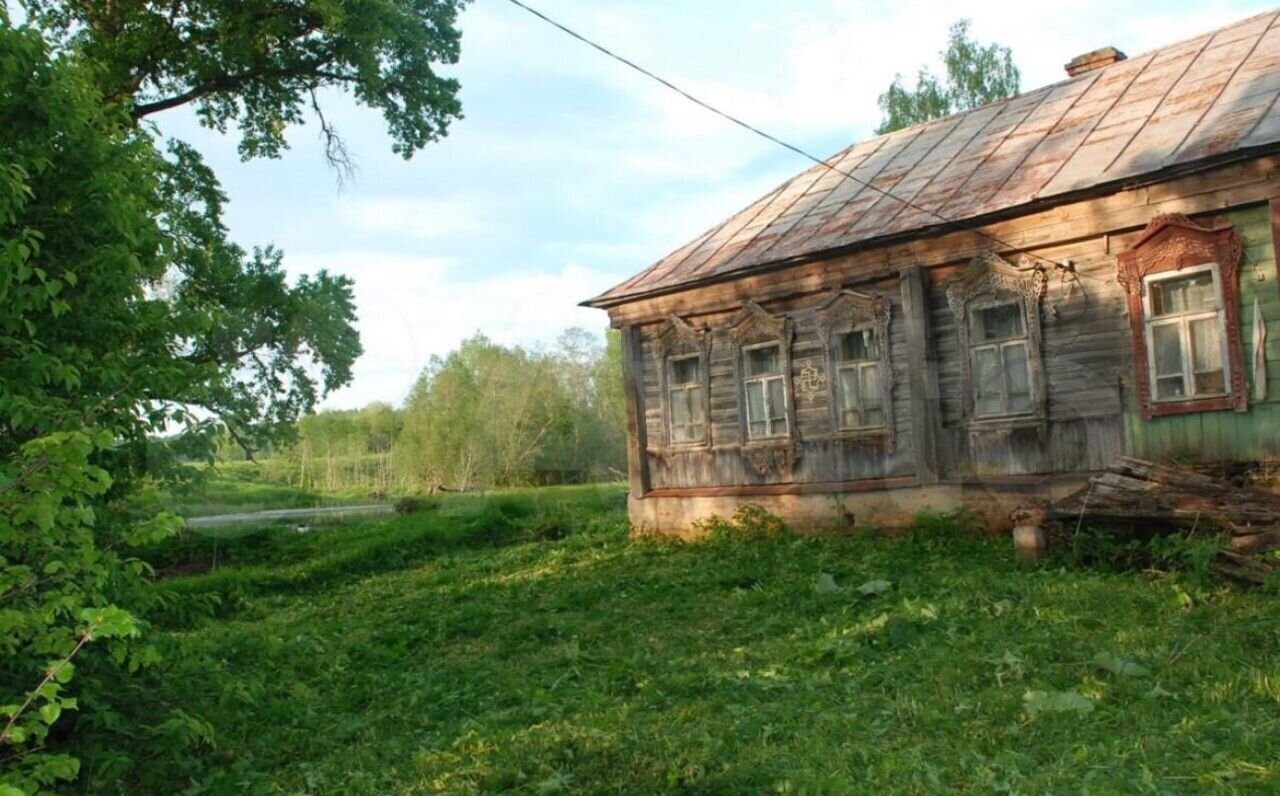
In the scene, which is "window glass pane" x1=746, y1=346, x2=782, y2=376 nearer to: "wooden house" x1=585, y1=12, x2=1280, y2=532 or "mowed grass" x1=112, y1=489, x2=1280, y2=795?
"wooden house" x1=585, y1=12, x2=1280, y2=532

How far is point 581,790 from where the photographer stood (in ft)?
17.6

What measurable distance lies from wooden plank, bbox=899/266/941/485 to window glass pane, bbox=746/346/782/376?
8.05 feet

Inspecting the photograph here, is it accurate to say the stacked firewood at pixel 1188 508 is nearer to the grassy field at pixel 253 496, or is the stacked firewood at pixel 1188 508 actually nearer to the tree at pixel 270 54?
the tree at pixel 270 54

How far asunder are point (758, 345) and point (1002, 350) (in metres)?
3.92

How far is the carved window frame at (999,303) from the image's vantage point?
12047mm

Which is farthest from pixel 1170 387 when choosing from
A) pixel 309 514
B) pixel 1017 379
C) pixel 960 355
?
pixel 309 514

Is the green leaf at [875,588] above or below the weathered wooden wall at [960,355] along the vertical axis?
below

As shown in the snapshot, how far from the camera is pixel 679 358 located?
1648 cm

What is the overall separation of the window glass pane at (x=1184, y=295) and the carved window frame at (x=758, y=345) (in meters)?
5.13

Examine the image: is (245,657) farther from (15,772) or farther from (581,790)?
(15,772)

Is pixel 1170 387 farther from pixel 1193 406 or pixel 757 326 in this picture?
pixel 757 326

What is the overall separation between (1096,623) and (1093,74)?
10.4 metres

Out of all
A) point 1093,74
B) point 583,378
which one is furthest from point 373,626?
point 583,378

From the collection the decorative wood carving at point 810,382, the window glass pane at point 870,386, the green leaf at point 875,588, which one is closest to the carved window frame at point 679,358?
the decorative wood carving at point 810,382
